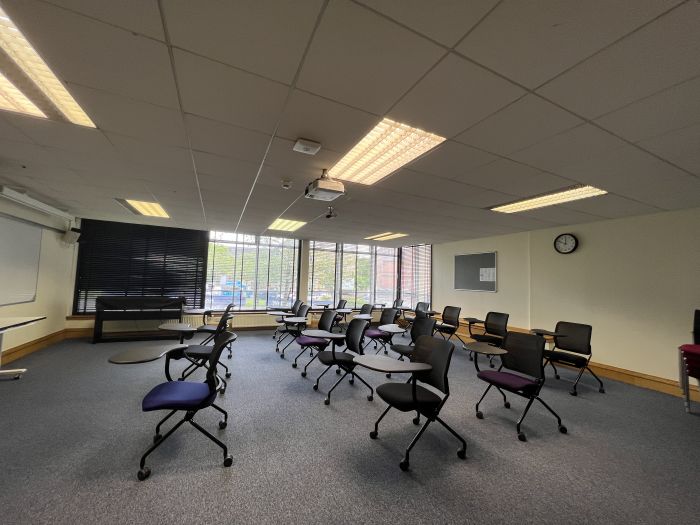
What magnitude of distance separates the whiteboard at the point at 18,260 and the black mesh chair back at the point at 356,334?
16.5 ft

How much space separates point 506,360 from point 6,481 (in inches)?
173

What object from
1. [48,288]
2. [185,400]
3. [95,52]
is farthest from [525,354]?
[48,288]

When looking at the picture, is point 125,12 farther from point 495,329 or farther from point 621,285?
point 621,285

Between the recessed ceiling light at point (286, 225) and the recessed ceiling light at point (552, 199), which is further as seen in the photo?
the recessed ceiling light at point (286, 225)

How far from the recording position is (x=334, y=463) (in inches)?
88.4

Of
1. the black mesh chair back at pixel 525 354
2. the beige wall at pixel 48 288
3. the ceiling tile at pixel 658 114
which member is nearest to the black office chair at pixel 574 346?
the black mesh chair back at pixel 525 354

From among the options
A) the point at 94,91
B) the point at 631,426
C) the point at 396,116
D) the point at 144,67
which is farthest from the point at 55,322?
the point at 631,426

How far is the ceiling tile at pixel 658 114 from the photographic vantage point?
5.48 ft

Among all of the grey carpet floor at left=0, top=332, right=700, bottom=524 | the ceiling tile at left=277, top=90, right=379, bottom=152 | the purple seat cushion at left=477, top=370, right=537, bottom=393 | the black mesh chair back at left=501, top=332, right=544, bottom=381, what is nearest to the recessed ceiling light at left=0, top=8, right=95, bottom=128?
the ceiling tile at left=277, top=90, right=379, bottom=152

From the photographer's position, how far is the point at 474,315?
281 inches

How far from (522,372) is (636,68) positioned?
277 centimetres

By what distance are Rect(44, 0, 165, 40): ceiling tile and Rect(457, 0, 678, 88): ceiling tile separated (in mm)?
1465

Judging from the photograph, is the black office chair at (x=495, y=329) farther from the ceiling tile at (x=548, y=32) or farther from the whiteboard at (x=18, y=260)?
the whiteboard at (x=18, y=260)

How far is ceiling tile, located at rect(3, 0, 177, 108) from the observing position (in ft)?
4.31
